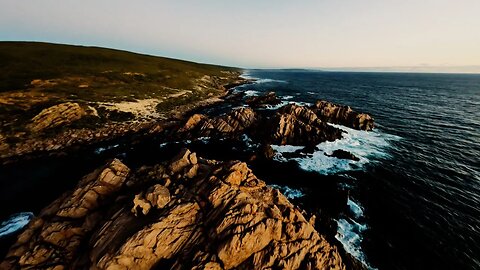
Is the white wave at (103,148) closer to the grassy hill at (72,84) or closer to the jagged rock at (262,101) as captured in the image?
the grassy hill at (72,84)

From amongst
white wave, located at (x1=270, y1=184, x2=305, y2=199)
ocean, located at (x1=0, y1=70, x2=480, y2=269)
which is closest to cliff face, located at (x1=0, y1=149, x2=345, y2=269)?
ocean, located at (x1=0, y1=70, x2=480, y2=269)

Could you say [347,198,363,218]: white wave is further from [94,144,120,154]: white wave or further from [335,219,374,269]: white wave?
[94,144,120,154]: white wave

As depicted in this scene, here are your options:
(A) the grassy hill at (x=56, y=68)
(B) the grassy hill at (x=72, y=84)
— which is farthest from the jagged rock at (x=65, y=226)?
(A) the grassy hill at (x=56, y=68)

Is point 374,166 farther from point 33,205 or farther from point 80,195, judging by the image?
point 33,205

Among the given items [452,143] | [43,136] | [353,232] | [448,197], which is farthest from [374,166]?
[43,136]

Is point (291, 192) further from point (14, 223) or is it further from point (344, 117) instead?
point (344, 117)

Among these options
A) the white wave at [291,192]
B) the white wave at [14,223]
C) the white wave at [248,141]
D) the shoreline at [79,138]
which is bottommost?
the white wave at [14,223]
